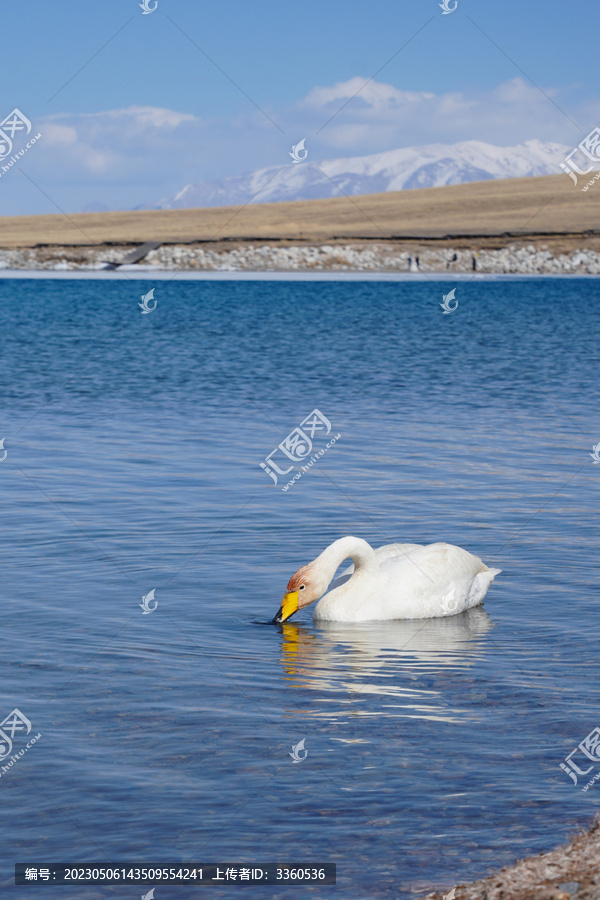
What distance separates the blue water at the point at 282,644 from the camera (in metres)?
5.94

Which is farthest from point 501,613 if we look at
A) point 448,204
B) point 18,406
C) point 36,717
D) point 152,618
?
point 448,204

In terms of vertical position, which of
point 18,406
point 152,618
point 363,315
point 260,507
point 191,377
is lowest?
point 152,618

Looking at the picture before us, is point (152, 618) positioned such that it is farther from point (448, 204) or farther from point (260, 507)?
point (448, 204)

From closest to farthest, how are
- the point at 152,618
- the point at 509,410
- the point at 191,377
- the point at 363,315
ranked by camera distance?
the point at 152,618 → the point at 509,410 → the point at 191,377 → the point at 363,315

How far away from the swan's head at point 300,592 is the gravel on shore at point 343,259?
283ft

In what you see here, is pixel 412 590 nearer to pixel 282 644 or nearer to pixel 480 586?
pixel 480 586

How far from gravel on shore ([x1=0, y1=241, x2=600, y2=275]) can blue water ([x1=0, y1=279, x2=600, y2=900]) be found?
240 feet

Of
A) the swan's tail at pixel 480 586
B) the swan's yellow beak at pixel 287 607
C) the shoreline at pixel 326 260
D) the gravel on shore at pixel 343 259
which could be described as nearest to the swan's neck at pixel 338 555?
the swan's yellow beak at pixel 287 607

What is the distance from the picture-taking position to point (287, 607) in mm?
9523

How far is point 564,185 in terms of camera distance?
4806 inches

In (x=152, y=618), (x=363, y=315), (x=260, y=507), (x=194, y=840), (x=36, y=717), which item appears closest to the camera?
(x=194, y=840)

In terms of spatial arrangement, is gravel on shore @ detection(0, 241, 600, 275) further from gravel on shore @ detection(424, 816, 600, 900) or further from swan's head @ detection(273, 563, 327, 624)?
gravel on shore @ detection(424, 816, 600, 900)

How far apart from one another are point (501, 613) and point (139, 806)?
471 centimetres

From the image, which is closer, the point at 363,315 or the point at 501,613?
the point at 501,613
